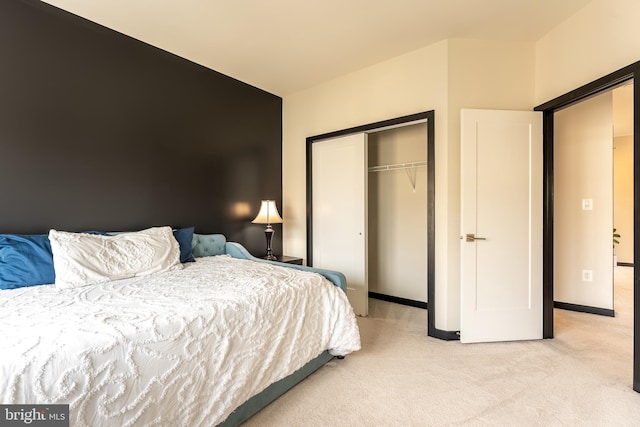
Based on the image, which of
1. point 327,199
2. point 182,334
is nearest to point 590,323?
point 327,199

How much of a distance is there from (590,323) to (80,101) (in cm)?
498

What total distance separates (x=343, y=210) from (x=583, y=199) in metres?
2.69

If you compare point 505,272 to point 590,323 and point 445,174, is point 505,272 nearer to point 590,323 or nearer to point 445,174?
point 445,174

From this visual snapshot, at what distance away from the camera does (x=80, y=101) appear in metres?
2.37

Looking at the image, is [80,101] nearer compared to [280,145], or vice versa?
[80,101]

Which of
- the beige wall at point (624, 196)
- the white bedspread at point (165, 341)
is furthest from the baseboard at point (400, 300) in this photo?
the beige wall at point (624, 196)

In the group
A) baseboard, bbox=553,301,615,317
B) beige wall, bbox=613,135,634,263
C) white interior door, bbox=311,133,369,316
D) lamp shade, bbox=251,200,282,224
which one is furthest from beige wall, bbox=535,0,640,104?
beige wall, bbox=613,135,634,263

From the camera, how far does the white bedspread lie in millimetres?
1026

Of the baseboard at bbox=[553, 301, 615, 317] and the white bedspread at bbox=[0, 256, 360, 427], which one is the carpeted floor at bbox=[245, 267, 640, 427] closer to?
the white bedspread at bbox=[0, 256, 360, 427]

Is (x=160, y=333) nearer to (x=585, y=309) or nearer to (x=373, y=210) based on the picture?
(x=373, y=210)

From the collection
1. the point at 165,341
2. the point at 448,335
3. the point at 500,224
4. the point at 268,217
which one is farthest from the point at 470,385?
the point at 268,217

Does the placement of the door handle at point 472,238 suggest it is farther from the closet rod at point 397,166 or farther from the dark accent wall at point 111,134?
the dark accent wall at point 111,134

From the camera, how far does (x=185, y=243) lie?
2.69 meters

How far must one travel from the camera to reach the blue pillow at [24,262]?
6.02ft
